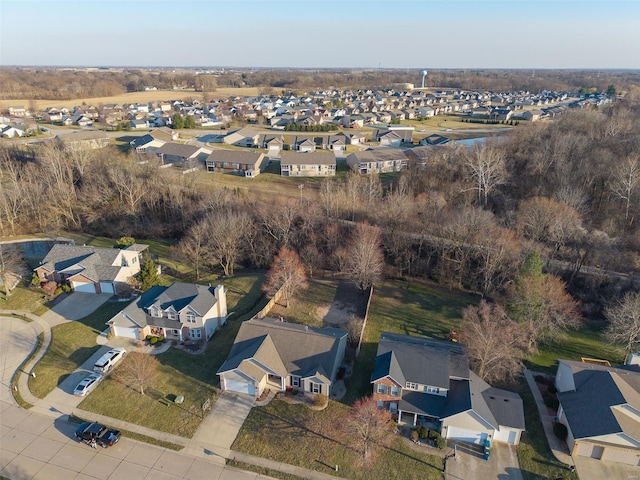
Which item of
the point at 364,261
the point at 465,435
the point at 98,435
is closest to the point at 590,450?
the point at 465,435


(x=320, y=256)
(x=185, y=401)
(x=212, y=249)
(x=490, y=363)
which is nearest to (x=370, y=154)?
(x=320, y=256)

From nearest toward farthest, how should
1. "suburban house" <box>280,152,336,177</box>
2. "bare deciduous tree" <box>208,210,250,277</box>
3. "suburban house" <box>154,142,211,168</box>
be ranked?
"bare deciduous tree" <box>208,210,250,277</box> < "suburban house" <box>280,152,336,177</box> < "suburban house" <box>154,142,211,168</box>

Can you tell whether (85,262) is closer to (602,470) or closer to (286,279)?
(286,279)

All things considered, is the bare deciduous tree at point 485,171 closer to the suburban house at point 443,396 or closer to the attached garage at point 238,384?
the suburban house at point 443,396

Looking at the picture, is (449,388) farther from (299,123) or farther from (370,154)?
(299,123)

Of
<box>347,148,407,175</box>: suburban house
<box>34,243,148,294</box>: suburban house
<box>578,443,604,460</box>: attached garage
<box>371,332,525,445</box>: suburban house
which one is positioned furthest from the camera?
<box>347,148,407,175</box>: suburban house

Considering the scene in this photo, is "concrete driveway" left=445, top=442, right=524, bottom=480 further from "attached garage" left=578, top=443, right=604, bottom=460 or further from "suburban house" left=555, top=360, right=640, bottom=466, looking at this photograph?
"suburban house" left=555, top=360, right=640, bottom=466

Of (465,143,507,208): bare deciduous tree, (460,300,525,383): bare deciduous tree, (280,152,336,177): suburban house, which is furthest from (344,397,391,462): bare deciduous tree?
(280,152,336,177): suburban house
